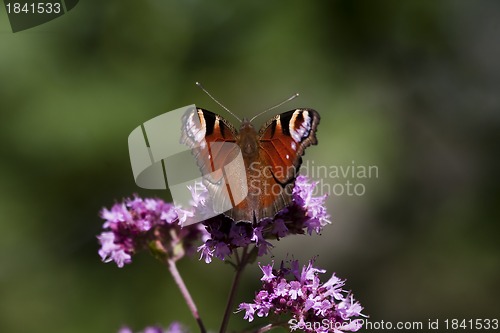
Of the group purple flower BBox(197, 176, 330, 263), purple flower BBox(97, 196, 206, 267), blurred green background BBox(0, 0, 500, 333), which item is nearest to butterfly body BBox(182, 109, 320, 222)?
purple flower BBox(197, 176, 330, 263)

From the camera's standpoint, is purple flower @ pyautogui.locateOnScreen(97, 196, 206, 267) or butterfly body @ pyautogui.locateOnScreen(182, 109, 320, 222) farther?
purple flower @ pyautogui.locateOnScreen(97, 196, 206, 267)

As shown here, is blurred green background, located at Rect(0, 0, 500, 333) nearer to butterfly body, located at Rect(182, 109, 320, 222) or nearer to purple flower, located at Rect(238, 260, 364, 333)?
purple flower, located at Rect(238, 260, 364, 333)

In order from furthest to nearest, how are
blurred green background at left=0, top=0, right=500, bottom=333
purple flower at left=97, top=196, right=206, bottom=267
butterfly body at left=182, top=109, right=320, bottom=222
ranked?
blurred green background at left=0, top=0, right=500, bottom=333 < purple flower at left=97, top=196, right=206, bottom=267 < butterfly body at left=182, top=109, right=320, bottom=222

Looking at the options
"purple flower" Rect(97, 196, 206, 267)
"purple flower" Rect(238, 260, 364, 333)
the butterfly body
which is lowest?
"purple flower" Rect(238, 260, 364, 333)

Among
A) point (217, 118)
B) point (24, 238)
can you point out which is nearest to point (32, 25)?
point (24, 238)

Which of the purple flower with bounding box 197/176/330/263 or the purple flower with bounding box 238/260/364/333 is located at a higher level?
the purple flower with bounding box 197/176/330/263

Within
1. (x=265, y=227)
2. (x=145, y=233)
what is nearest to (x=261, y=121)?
(x=145, y=233)

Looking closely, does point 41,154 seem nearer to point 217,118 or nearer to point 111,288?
point 111,288
